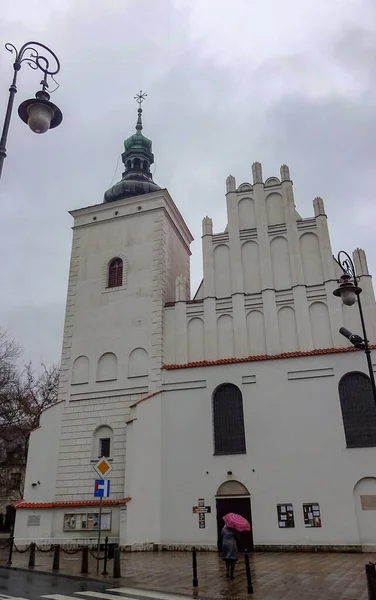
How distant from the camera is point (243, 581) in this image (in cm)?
1096

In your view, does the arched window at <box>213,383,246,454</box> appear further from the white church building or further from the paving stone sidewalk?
the paving stone sidewalk

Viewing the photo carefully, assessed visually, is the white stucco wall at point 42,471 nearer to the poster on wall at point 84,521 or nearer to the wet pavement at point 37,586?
the poster on wall at point 84,521

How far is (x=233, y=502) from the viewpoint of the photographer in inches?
758

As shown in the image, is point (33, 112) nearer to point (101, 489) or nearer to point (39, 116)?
point (39, 116)

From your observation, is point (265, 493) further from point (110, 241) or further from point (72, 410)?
point (110, 241)

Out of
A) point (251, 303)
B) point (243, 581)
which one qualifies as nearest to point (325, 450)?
point (251, 303)

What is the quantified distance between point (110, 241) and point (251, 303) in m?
9.50

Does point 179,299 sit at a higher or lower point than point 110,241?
lower

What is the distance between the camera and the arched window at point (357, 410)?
18.9 m

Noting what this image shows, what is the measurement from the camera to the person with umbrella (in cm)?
1151

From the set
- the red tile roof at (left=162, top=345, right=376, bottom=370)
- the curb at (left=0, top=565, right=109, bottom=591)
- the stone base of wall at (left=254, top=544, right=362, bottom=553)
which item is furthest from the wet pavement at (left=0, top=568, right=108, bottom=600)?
the red tile roof at (left=162, top=345, right=376, bottom=370)

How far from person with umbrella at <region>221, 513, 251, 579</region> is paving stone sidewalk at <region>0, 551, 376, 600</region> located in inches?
11.7

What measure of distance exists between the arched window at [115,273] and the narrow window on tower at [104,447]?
8.25 m

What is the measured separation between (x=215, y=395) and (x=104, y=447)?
236 inches
